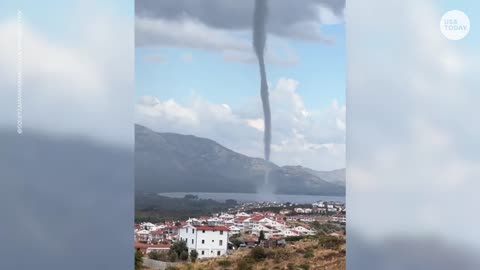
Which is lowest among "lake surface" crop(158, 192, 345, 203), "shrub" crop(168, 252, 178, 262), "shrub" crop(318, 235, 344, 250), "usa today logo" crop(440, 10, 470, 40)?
"shrub" crop(168, 252, 178, 262)

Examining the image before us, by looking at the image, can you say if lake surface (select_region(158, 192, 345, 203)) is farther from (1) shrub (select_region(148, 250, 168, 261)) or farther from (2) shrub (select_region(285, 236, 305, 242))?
(1) shrub (select_region(148, 250, 168, 261))

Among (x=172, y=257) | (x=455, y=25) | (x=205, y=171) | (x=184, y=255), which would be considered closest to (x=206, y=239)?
(x=184, y=255)

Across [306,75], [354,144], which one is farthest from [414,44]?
[306,75]

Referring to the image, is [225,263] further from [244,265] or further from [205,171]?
[205,171]

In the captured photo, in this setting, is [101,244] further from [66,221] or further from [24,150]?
[24,150]

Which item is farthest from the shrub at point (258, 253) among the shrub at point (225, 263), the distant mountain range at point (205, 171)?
the distant mountain range at point (205, 171)

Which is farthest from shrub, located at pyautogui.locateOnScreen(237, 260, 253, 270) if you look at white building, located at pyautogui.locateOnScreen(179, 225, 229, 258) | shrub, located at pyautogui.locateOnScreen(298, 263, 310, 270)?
shrub, located at pyautogui.locateOnScreen(298, 263, 310, 270)

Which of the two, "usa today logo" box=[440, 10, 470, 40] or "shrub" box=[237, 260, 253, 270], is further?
"shrub" box=[237, 260, 253, 270]
